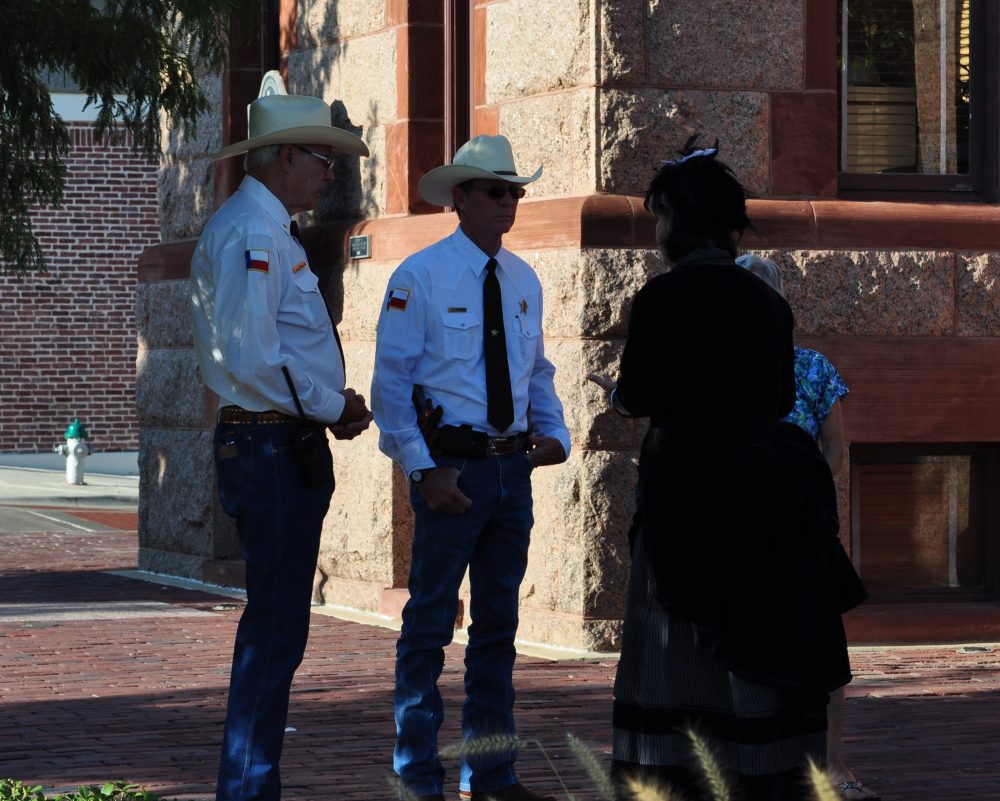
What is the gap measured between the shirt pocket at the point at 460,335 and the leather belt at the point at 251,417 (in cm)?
85

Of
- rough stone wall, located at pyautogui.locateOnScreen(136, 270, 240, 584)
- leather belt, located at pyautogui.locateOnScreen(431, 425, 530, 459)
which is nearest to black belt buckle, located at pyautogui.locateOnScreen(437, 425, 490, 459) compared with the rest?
leather belt, located at pyautogui.locateOnScreen(431, 425, 530, 459)

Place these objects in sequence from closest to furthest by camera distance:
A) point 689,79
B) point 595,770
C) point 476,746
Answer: point 595,770
point 476,746
point 689,79

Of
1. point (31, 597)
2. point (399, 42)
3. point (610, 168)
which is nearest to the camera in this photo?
point (610, 168)

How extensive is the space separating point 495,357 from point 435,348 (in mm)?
Answer: 202

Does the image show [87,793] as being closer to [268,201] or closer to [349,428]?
[349,428]

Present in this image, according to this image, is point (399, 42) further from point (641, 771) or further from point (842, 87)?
point (641, 771)

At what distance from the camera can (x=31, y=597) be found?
12.1 meters

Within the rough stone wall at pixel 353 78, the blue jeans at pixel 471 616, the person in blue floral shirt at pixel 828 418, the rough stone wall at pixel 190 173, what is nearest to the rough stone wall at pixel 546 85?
the rough stone wall at pixel 353 78

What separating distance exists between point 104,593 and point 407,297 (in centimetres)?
705

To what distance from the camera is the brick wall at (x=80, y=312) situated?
29812 mm

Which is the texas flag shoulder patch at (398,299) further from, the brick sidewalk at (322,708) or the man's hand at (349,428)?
the brick sidewalk at (322,708)

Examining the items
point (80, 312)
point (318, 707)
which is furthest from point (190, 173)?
point (80, 312)

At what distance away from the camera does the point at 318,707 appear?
25.6ft

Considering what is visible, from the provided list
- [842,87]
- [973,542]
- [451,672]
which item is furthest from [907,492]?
[451,672]
